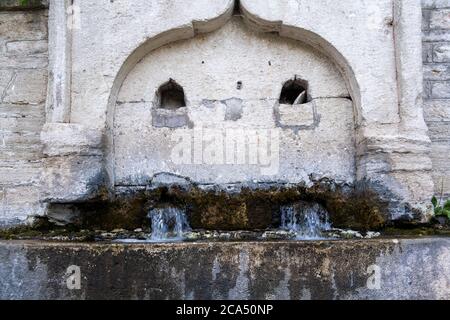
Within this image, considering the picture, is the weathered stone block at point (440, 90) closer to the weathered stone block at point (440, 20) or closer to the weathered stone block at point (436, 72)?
the weathered stone block at point (436, 72)

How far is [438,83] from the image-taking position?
152 inches

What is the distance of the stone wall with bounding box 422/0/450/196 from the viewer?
3.78 metres

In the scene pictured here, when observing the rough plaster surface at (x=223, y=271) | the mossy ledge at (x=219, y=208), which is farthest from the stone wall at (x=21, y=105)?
the rough plaster surface at (x=223, y=271)

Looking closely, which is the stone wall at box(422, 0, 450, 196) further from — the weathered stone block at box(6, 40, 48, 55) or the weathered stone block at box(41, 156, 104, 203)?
the weathered stone block at box(6, 40, 48, 55)

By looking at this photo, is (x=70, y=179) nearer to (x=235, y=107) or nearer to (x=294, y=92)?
(x=235, y=107)

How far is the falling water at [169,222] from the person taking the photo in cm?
335

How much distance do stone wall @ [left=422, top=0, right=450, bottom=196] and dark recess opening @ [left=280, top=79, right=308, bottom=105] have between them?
2.77 ft

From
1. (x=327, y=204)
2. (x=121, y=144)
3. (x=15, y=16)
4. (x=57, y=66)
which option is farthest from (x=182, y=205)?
(x=15, y=16)

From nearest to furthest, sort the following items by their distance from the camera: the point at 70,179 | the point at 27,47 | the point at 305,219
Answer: the point at 70,179, the point at 305,219, the point at 27,47

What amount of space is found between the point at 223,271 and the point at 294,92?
1753 millimetres

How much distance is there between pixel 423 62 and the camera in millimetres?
3867

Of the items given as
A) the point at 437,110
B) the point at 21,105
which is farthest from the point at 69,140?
the point at 437,110

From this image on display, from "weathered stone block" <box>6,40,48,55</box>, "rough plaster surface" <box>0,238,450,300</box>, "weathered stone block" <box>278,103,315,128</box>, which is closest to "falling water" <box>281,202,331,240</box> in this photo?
"weathered stone block" <box>278,103,315,128</box>
